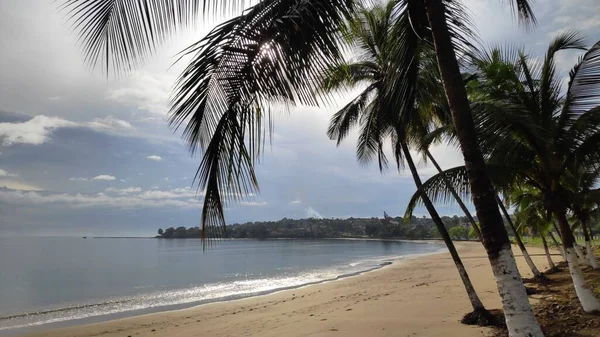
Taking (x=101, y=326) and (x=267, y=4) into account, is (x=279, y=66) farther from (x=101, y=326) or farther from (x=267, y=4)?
(x=101, y=326)

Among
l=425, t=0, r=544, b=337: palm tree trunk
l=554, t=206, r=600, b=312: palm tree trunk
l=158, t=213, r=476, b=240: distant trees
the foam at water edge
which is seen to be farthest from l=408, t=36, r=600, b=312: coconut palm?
l=158, t=213, r=476, b=240: distant trees

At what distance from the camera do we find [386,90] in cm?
554

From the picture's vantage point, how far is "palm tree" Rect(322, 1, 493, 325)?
4.96m

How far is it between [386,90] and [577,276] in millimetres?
5027

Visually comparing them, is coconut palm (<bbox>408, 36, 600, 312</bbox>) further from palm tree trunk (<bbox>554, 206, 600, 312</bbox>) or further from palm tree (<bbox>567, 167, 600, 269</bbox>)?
palm tree (<bbox>567, 167, 600, 269</bbox>)

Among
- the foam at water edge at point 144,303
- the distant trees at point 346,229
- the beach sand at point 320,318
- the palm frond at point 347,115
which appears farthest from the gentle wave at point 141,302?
the distant trees at point 346,229

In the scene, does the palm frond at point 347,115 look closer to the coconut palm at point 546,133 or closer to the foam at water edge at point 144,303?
the coconut palm at point 546,133

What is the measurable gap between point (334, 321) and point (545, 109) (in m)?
7.10

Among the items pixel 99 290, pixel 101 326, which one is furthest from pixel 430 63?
pixel 99 290

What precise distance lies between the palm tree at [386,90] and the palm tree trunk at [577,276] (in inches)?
65.5

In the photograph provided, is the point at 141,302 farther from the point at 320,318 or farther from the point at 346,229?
the point at 346,229

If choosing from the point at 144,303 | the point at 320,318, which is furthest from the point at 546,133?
the point at 144,303

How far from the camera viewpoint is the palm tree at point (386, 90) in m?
4.96

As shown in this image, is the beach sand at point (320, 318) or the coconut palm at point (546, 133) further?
the beach sand at point (320, 318)
